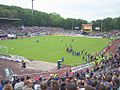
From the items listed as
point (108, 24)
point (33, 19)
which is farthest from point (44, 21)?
point (108, 24)

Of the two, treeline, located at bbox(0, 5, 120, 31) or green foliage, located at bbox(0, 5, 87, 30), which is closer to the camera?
green foliage, located at bbox(0, 5, 87, 30)

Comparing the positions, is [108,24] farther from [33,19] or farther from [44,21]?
[33,19]

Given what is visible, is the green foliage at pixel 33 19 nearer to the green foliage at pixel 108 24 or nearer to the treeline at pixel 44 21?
the treeline at pixel 44 21

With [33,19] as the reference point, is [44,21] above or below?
below

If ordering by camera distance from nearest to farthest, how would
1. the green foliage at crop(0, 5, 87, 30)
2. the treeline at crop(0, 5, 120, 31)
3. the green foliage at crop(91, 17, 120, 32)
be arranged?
the green foliage at crop(0, 5, 87, 30)
the treeline at crop(0, 5, 120, 31)
the green foliage at crop(91, 17, 120, 32)

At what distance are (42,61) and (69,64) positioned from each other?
430 cm

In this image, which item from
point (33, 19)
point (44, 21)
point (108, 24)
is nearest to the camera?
point (33, 19)

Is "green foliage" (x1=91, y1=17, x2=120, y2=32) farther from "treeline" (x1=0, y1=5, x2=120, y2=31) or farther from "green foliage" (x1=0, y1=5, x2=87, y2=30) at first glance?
"green foliage" (x1=0, y1=5, x2=87, y2=30)

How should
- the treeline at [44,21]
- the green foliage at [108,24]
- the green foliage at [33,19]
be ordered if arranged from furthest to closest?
the green foliage at [108,24] < the treeline at [44,21] < the green foliage at [33,19]

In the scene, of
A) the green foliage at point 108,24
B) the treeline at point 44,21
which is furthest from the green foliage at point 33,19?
the green foliage at point 108,24

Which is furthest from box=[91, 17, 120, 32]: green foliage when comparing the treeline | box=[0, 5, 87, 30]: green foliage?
box=[0, 5, 87, 30]: green foliage

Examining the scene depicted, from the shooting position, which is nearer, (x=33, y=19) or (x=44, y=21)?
(x=33, y=19)

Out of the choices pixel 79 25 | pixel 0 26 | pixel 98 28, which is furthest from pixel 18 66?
pixel 79 25

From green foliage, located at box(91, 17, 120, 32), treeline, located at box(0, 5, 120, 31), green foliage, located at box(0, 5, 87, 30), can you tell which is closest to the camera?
green foliage, located at box(0, 5, 87, 30)
